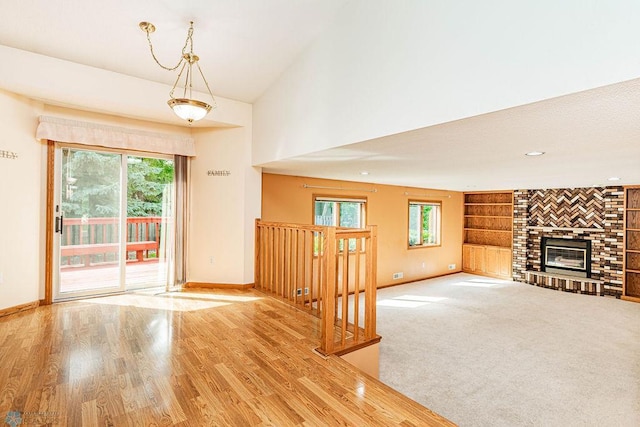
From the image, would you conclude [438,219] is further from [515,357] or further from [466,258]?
[515,357]

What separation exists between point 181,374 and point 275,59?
3251mm

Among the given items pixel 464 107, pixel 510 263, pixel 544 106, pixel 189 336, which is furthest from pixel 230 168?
pixel 510 263

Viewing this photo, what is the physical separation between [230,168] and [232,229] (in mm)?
890

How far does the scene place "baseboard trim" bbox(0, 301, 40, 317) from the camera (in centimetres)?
338

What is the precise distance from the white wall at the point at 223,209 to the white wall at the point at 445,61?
1.37 m

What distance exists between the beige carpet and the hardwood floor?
125 centimetres

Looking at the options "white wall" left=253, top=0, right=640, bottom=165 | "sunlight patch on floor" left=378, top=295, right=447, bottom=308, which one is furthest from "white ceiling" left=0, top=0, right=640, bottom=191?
"sunlight patch on floor" left=378, top=295, right=447, bottom=308

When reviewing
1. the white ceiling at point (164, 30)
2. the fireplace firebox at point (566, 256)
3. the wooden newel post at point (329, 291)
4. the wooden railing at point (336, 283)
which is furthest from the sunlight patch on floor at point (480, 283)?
the white ceiling at point (164, 30)

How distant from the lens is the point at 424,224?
321 inches

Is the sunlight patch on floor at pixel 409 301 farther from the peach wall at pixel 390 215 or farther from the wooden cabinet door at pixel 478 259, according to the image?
the wooden cabinet door at pixel 478 259

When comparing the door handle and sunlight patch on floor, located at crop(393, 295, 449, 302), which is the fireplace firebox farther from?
the door handle

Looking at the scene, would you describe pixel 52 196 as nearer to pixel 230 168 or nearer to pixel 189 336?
pixel 230 168

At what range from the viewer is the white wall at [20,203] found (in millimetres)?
3387

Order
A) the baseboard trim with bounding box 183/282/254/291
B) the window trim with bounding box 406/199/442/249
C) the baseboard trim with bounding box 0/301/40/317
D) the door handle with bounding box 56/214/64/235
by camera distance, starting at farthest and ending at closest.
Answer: the window trim with bounding box 406/199/442/249
the baseboard trim with bounding box 183/282/254/291
the door handle with bounding box 56/214/64/235
the baseboard trim with bounding box 0/301/40/317
